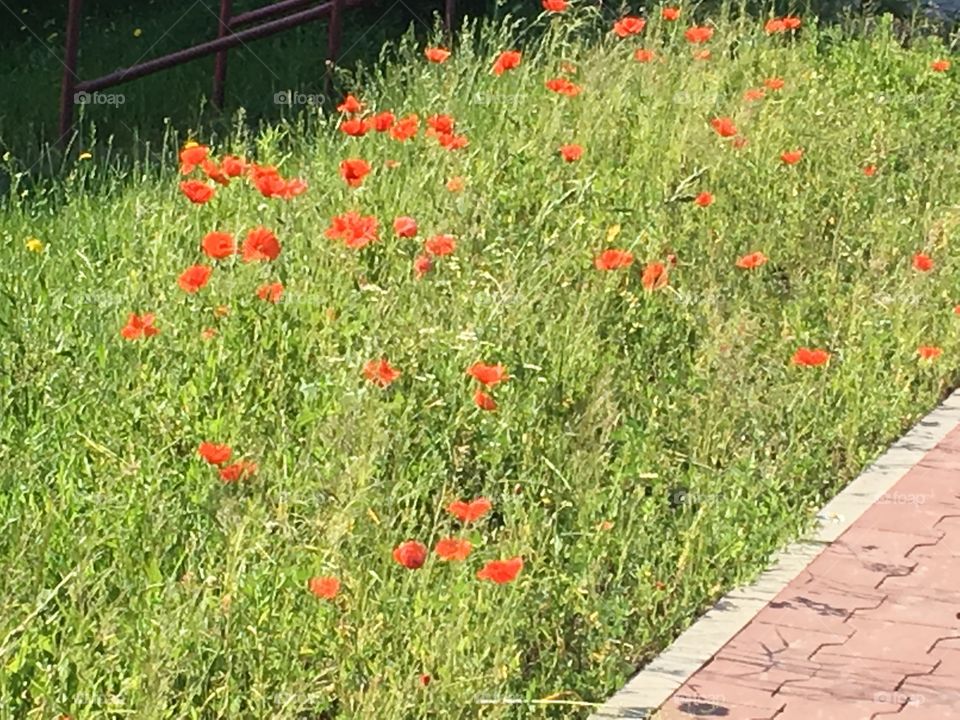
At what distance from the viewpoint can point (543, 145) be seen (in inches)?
296

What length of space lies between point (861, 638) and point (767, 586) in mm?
345

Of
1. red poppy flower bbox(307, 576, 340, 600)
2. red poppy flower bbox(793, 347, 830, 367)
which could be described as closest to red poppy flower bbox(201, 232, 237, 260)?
red poppy flower bbox(307, 576, 340, 600)

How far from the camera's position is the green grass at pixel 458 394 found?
4.27 meters

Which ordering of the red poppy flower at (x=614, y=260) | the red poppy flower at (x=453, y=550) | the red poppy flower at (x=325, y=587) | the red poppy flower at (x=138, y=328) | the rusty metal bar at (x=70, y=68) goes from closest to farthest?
the red poppy flower at (x=325, y=587) → the red poppy flower at (x=453, y=550) → the red poppy flower at (x=138, y=328) → the red poppy flower at (x=614, y=260) → the rusty metal bar at (x=70, y=68)

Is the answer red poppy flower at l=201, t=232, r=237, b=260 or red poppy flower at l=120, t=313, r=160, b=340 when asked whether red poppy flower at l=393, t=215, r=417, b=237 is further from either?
red poppy flower at l=120, t=313, r=160, b=340

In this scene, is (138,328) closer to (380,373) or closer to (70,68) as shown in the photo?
(380,373)

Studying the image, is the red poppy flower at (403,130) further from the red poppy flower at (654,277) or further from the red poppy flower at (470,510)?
the red poppy flower at (470,510)

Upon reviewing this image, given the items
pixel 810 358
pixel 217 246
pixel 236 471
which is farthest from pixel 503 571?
pixel 810 358

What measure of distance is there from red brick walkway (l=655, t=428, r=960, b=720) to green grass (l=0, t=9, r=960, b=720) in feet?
0.56

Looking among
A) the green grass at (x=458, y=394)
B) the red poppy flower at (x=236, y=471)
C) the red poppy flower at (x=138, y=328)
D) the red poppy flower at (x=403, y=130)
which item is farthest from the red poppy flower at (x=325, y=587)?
the red poppy flower at (x=403, y=130)

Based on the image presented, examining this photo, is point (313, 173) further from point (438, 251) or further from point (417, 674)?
point (417, 674)

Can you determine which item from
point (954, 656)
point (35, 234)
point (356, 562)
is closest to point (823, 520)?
point (954, 656)

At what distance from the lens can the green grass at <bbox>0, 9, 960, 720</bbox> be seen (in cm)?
427

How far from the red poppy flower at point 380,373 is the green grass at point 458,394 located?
64mm
